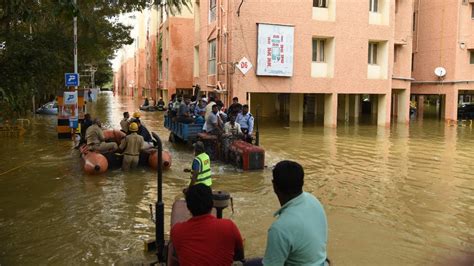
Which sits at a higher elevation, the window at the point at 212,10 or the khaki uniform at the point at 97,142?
the window at the point at 212,10

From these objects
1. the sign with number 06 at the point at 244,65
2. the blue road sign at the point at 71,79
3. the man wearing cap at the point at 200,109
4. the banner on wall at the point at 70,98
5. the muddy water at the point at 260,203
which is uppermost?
the sign with number 06 at the point at 244,65

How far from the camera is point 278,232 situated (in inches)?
118

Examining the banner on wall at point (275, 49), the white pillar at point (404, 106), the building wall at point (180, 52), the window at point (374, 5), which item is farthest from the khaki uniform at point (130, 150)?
the building wall at point (180, 52)

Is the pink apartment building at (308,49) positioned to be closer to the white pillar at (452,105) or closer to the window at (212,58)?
the window at (212,58)

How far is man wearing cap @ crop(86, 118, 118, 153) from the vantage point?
1350 cm

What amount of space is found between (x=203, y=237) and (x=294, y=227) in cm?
97

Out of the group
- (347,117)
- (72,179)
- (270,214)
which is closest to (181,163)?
(72,179)

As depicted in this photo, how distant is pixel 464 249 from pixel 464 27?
28225mm

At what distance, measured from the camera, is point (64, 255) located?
677 cm

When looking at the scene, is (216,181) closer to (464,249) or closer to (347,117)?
(464,249)

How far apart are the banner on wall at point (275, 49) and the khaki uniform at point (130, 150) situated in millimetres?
12705

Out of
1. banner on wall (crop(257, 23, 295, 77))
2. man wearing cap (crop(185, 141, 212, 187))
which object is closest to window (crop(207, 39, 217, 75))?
banner on wall (crop(257, 23, 295, 77))

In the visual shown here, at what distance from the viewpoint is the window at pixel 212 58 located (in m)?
27.8

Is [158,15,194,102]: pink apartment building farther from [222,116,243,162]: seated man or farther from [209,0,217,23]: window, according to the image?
[222,116,243,162]: seated man
